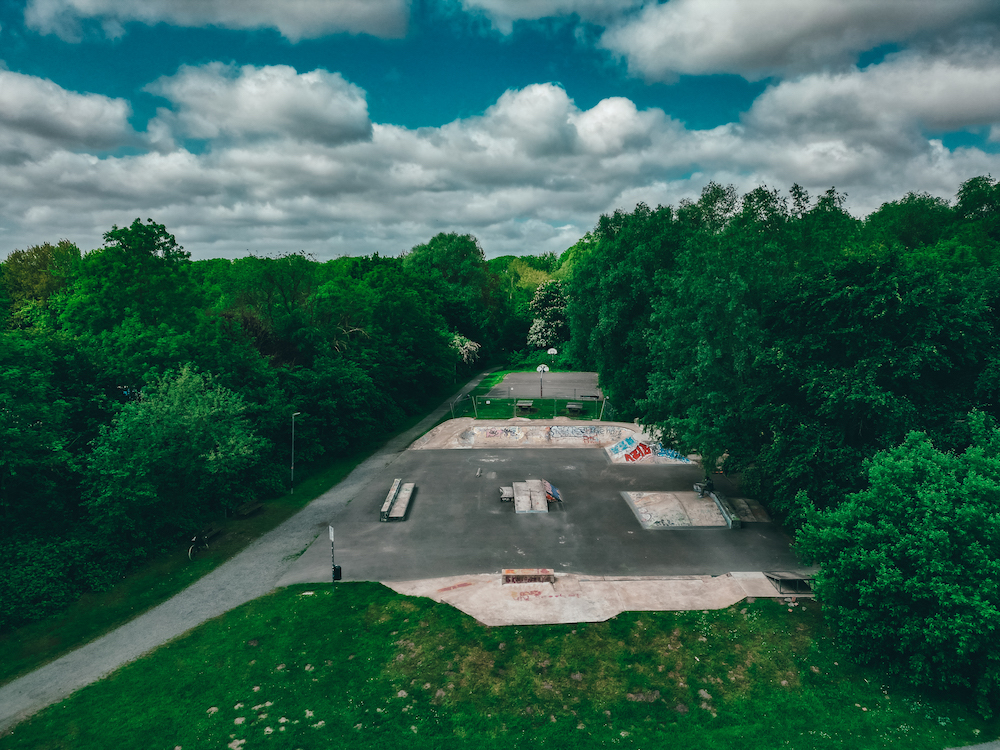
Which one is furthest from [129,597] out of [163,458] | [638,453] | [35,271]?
[35,271]

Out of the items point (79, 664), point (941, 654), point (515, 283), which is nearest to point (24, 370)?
point (79, 664)

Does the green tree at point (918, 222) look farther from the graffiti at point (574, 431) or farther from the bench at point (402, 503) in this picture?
the bench at point (402, 503)

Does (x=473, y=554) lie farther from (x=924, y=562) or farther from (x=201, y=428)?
(x=924, y=562)

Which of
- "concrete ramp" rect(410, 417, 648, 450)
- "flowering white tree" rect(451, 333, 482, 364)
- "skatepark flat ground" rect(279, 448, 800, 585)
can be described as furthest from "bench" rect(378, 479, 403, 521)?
"flowering white tree" rect(451, 333, 482, 364)

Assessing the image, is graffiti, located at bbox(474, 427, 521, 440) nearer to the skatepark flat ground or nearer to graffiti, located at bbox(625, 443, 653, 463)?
the skatepark flat ground

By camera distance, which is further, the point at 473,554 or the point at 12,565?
the point at 473,554

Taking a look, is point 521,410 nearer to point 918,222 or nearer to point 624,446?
point 624,446
